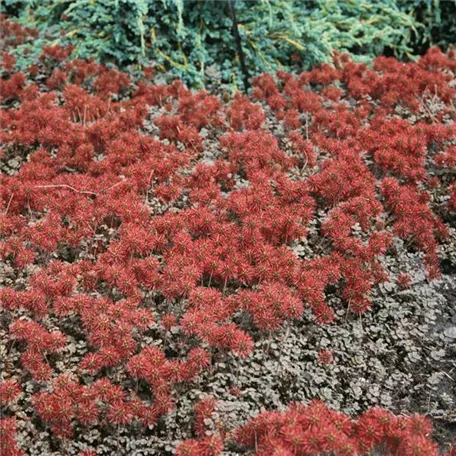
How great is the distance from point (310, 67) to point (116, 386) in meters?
3.74

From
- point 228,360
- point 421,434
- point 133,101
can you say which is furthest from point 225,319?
point 133,101

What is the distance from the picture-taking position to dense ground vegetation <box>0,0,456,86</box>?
539 cm

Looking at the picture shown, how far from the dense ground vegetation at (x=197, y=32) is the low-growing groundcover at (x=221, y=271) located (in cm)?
38

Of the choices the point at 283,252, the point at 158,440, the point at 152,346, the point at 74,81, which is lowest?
the point at 158,440

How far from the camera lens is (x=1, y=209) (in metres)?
3.80

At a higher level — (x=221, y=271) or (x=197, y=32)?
(x=197, y=32)

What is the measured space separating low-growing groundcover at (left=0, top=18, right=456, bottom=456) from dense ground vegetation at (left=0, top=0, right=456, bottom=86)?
379 millimetres

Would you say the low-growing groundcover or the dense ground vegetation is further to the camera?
the dense ground vegetation

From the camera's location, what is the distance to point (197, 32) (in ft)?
18.5

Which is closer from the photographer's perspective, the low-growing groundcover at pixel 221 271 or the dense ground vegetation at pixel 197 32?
the low-growing groundcover at pixel 221 271

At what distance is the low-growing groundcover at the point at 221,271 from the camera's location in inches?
112

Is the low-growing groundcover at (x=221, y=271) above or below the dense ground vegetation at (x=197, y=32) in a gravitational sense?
below

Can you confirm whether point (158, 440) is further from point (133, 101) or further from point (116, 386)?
point (133, 101)

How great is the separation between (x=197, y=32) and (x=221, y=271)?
2.92 meters
